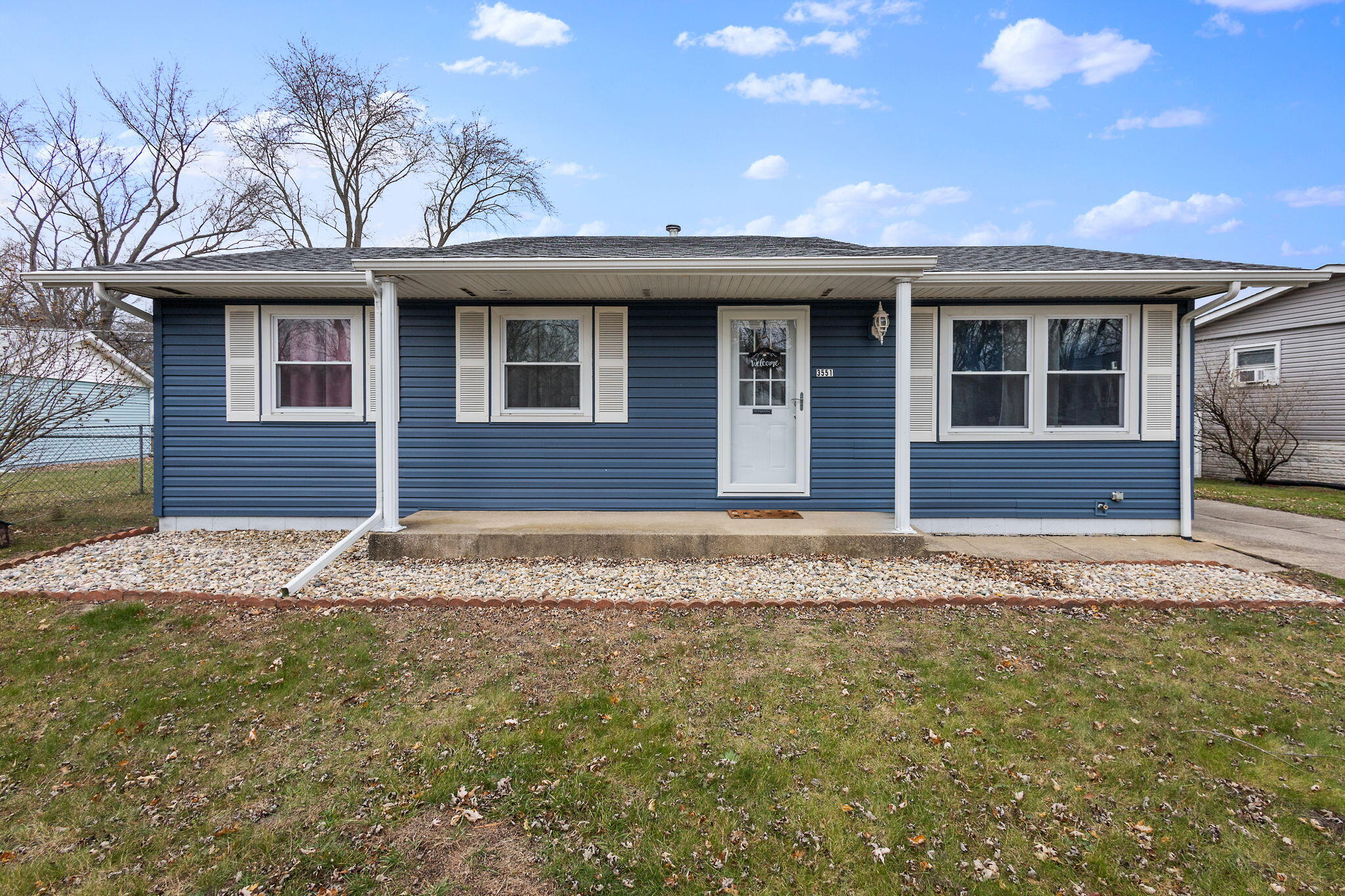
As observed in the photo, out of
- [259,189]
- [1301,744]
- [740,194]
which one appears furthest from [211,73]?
[1301,744]

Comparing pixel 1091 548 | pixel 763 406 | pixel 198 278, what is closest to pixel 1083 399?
pixel 1091 548

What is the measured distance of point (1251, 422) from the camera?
1176cm

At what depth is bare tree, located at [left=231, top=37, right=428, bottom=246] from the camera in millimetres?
15055

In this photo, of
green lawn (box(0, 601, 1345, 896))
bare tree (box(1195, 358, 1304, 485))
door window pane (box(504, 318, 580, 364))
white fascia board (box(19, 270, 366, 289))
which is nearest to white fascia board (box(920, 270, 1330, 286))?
green lawn (box(0, 601, 1345, 896))

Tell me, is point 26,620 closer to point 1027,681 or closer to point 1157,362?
point 1027,681

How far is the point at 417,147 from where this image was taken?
1600cm

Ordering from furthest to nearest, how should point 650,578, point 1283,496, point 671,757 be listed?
1. point 1283,496
2. point 650,578
3. point 671,757

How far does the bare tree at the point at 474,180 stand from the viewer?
53.9 ft

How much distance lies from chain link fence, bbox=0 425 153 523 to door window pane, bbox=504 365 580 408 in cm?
485

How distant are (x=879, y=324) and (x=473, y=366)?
4.07 metres

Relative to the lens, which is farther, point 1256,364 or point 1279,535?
point 1256,364

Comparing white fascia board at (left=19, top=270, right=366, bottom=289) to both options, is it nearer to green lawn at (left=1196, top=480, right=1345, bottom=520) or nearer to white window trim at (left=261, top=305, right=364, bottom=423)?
white window trim at (left=261, top=305, right=364, bottom=423)

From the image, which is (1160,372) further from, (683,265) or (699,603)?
(699,603)

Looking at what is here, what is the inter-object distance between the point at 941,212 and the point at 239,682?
733 inches
